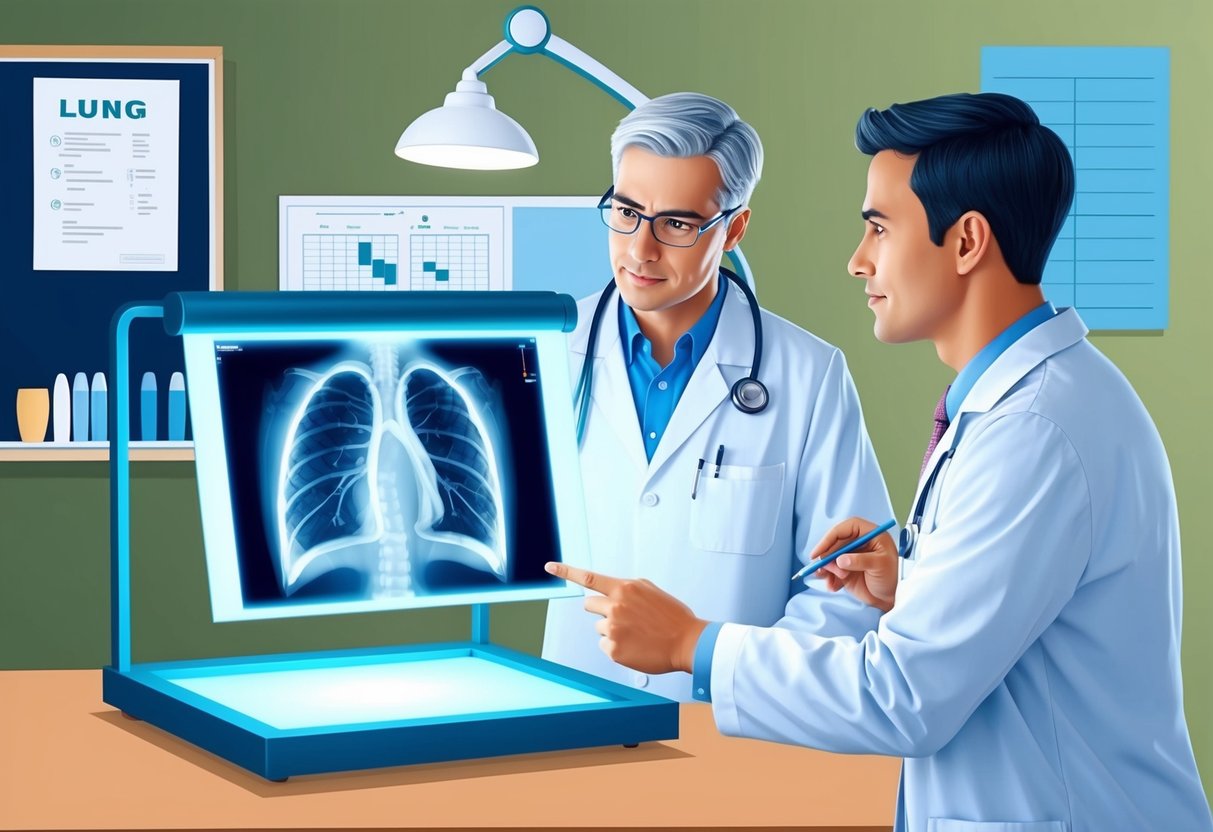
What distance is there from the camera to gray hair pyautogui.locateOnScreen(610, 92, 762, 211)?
75.2 inches

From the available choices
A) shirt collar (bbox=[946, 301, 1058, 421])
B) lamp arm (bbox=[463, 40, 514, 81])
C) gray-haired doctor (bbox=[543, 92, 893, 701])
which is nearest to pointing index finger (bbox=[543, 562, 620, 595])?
shirt collar (bbox=[946, 301, 1058, 421])

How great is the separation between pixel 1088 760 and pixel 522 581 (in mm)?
629

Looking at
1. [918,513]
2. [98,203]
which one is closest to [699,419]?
[918,513]

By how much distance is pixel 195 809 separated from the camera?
1154 mm

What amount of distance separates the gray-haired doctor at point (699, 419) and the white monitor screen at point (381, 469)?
0.45 m

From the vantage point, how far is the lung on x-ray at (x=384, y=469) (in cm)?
139

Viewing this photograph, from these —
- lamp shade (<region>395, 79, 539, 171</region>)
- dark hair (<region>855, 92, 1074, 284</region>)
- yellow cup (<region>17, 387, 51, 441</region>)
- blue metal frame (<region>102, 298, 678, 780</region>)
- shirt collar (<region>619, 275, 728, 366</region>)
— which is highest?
lamp shade (<region>395, 79, 539, 171</region>)

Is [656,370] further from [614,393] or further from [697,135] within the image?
[697,135]

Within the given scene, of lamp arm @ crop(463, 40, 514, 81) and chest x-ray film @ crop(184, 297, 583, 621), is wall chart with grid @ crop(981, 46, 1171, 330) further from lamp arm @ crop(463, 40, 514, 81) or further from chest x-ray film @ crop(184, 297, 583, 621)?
chest x-ray film @ crop(184, 297, 583, 621)

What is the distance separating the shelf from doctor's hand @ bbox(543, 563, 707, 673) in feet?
7.79

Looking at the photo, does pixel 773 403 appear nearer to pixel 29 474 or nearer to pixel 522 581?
pixel 522 581

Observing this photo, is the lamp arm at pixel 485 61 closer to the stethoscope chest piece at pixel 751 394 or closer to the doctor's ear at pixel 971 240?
the stethoscope chest piece at pixel 751 394

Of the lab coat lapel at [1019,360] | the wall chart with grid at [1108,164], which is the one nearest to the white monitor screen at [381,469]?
the lab coat lapel at [1019,360]

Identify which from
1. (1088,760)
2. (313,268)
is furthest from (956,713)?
(313,268)
